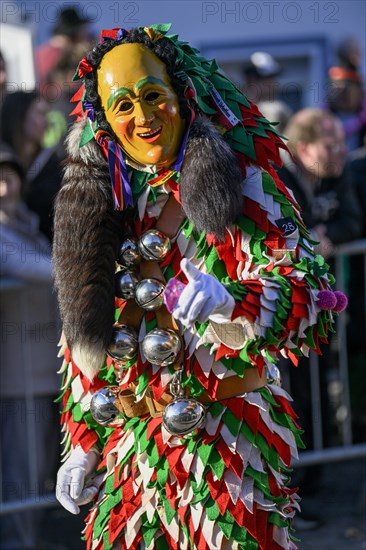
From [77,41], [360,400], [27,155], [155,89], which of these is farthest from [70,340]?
[77,41]

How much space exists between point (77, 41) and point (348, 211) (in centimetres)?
218

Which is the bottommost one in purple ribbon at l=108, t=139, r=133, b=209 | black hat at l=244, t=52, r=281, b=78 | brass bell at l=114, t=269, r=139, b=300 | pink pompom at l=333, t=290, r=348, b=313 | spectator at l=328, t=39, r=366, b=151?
pink pompom at l=333, t=290, r=348, b=313

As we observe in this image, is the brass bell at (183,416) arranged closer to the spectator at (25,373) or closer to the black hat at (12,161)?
the spectator at (25,373)

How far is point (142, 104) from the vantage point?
8.71ft

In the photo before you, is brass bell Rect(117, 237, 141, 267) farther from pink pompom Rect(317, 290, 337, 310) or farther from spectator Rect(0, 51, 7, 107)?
spectator Rect(0, 51, 7, 107)

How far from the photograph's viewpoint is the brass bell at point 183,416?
259 cm

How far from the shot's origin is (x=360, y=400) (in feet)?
17.6

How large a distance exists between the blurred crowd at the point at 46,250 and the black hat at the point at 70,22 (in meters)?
0.30

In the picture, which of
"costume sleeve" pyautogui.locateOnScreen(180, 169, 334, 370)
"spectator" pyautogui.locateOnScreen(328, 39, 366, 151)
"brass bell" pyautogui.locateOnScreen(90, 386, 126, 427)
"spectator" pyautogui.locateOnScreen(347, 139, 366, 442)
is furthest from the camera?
"spectator" pyautogui.locateOnScreen(328, 39, 366, 151)

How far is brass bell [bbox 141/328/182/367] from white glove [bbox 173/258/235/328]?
0.30 meters

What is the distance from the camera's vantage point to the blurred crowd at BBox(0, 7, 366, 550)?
174 inches

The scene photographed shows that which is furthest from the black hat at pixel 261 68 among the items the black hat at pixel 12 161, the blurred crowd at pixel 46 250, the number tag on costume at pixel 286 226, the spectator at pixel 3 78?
the number tag on costume at pixel 286 226

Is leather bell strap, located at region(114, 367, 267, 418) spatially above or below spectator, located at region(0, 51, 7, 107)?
below

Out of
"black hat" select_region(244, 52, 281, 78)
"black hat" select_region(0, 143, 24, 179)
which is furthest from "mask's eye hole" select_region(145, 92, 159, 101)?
"black hat" select_region(244, 52, 281, 78)
